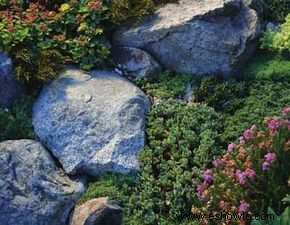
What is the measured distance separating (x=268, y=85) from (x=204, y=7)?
1.13 meters

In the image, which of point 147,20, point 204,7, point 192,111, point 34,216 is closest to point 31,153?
point 34,216

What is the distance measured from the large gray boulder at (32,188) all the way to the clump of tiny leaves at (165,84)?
4.31ft

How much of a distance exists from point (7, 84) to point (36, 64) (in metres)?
0.36

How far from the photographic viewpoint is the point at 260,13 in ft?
21.8

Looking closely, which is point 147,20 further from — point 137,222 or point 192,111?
point 137,222

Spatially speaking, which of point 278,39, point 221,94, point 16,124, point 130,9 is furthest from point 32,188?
point 278,39

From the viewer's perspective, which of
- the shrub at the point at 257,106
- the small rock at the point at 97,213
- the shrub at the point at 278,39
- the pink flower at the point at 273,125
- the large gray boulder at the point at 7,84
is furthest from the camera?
the shrub at the point at 278,39

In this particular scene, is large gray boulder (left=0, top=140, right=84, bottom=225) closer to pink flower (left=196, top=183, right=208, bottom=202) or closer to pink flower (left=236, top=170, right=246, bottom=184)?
pink flower (left=196, top=183, right=208, bottom=202)

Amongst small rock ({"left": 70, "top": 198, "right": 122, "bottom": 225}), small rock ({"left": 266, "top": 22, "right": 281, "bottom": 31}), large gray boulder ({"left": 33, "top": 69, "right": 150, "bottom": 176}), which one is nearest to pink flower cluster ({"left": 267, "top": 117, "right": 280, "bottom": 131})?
large gray boulder ({"left": 33, "top": 69, "right": 150, "bottom": 176})

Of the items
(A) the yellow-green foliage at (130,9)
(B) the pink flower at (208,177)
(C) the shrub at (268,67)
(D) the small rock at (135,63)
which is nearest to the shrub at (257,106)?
(C) the shrub at (268,67)

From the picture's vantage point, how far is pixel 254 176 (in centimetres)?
447

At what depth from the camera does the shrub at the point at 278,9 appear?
6759 mm

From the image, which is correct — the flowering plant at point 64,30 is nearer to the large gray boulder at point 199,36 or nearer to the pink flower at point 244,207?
the large gray boulder at point 199,36

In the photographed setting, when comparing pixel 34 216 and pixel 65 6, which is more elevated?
pixel 65 6
